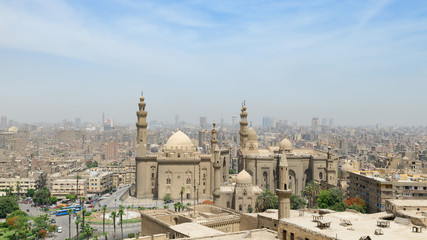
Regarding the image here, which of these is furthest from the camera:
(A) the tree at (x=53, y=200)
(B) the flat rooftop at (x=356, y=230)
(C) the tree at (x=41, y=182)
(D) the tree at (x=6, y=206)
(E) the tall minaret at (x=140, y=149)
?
(C) the tree at (x=41, y=182)

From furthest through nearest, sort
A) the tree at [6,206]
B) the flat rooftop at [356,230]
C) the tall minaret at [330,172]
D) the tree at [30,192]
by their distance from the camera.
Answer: the tree at [30,192], the tree at [6,206], the tall minaret at [330,172], the flat rooftop at [356,230]

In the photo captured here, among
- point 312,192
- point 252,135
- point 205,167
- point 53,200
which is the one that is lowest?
point 53,200

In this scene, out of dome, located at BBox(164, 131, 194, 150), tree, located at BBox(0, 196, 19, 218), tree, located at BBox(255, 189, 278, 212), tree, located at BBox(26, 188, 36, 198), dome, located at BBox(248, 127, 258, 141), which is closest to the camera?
tree, located at BBox(255, 189, 278, 212)

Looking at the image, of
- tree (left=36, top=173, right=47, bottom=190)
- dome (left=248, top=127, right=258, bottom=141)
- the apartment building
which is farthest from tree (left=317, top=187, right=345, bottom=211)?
tree (left=36, top=173, right=47, bottom=190)

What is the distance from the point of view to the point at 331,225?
69.8ft

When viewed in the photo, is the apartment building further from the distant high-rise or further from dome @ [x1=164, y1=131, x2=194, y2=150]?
the distant high-rise

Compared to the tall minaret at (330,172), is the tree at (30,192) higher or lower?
lower

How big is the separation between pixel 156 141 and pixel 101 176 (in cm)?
12553

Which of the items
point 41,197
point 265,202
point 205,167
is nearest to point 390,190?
point 265,202

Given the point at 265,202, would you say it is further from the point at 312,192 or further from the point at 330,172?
the point at 330,172

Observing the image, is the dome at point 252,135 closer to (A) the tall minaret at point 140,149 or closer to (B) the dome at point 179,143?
(B) the dome at point 179,143

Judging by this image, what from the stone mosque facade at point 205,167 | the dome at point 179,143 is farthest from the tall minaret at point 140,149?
the dome at point 179,143

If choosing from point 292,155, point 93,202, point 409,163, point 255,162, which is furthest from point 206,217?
point 409,163

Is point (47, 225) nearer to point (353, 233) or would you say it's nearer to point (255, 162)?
point (255, 162)
